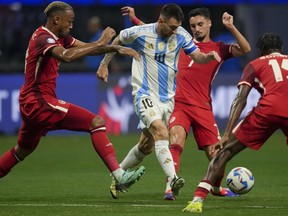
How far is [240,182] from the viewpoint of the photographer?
1143cm

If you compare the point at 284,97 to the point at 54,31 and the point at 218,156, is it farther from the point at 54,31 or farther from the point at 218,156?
Answer: the point at 54,31

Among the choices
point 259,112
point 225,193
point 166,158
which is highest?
point 259,112

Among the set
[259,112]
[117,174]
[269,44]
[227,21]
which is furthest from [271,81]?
[117,174]

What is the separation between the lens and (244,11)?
2497cm

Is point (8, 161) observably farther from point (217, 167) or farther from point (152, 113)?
point (217, 167)

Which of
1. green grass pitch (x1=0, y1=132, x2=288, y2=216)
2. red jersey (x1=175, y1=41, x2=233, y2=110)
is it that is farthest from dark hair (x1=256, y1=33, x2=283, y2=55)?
red jersey (x1=175, y1=41, x2=233, y2=110)

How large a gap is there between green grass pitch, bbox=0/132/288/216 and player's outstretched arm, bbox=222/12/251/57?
6.14 feet

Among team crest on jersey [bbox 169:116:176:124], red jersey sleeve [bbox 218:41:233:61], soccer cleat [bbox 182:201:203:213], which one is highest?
red jersey sleeve [bbox 218:41:233:61]

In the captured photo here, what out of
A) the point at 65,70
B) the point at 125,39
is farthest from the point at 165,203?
the point at 65,70

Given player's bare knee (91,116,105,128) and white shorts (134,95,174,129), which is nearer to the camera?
player's bare knee (91,116,105,128)

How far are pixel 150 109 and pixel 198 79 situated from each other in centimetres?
128

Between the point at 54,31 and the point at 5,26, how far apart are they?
12.1m

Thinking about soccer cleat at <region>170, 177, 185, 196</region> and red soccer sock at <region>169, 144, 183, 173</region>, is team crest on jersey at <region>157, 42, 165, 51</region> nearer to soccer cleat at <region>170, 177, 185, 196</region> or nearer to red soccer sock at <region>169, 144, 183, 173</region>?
red soccer sock at <region>169, 144, 183, 173</region>

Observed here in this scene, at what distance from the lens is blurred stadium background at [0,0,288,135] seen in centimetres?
2233
